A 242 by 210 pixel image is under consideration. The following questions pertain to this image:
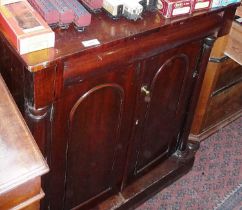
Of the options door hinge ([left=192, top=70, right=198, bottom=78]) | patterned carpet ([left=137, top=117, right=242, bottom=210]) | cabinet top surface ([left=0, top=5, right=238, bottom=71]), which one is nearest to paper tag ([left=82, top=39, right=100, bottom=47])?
cabinet top surface ([left=0, top=5, right=238, bottom=71])

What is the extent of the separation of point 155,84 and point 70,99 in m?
0.34

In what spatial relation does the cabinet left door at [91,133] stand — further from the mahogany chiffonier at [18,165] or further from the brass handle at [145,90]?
the mahogany chiffonier at [18,165]

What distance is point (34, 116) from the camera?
1037mm

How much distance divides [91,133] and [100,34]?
330 mm

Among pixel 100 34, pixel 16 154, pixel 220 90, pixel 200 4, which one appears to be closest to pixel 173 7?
pixel 200 4

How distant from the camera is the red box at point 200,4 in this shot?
3.91 feet

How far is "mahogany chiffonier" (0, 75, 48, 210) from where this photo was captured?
813 mm

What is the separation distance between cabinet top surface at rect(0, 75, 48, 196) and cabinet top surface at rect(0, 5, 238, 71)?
0.12m

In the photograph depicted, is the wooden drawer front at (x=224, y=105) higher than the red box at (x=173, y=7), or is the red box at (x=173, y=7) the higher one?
the red box at (x=173, y=7)

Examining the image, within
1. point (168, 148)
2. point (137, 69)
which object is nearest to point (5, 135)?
point (137, 69)

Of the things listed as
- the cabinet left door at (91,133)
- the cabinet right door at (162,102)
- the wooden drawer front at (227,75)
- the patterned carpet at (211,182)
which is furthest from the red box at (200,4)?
the patterned carpet at (211,182)

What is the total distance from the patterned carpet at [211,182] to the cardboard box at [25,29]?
0.94m

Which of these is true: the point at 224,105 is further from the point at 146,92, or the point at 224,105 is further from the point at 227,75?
the point at 146,92

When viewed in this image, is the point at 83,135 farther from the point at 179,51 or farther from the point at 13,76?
the point at 179,51
